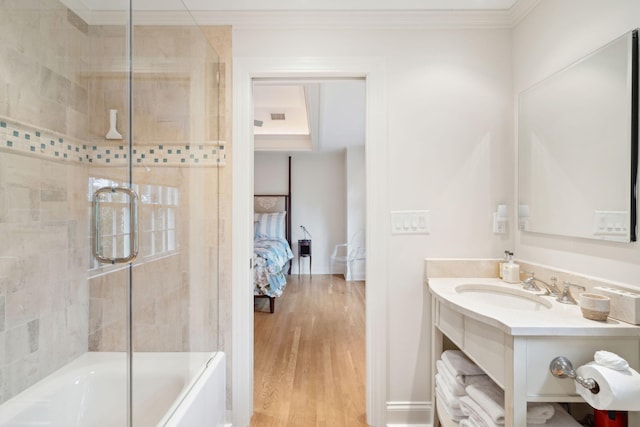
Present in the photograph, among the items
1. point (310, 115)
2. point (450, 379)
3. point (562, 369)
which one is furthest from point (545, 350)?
point (310, 115)

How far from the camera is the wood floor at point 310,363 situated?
6.39ft

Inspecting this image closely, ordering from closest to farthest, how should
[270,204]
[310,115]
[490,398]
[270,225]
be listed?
1. [490,398]
2. [310,115]
3. [270,225]
4. [270,204]

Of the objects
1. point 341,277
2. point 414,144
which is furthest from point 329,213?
point 414,144

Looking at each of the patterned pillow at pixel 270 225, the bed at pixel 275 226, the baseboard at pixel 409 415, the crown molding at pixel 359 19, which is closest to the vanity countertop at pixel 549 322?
the baseboard at pixel 409 415

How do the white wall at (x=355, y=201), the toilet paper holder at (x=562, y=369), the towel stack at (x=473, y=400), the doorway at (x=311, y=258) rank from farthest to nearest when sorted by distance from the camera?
the white wall at (x=355, y=201)
the doorway at (x=311, y=258)
the towel stack at (x=473, y=400)
the toilet paper holder at (x=562, y=369)

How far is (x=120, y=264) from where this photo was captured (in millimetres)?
1605

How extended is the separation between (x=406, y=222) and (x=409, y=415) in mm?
1128

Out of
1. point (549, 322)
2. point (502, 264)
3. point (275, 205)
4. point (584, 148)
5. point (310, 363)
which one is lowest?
point (310, 363)

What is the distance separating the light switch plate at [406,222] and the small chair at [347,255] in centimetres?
389

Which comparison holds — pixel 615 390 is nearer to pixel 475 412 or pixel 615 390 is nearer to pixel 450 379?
pixel 475 412

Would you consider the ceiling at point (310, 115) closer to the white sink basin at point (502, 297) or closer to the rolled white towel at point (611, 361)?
the white sink basin at point (502, 297)

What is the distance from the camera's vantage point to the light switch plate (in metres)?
1.83

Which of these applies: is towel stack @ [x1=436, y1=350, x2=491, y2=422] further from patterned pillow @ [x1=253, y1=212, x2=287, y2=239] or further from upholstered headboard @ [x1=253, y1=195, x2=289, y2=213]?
upholstered headboard @ [x1=253, y1=195, x2=289, y2=213]

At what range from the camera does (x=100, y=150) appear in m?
1.60
